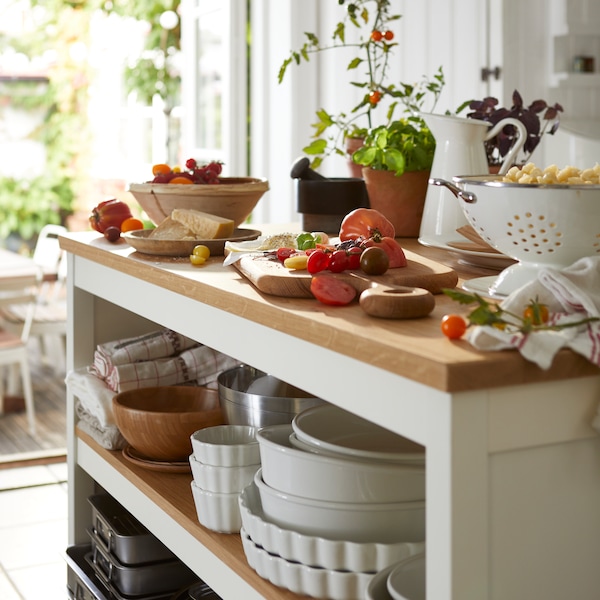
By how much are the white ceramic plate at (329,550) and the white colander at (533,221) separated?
0.35m

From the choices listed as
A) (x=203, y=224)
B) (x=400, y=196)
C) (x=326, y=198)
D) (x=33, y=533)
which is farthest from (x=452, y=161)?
(x=33, y=533)

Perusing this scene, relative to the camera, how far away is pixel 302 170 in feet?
6.63

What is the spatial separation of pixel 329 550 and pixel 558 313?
41 centimetres

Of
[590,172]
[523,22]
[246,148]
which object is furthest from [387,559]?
[246,148]

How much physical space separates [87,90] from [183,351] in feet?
20.1

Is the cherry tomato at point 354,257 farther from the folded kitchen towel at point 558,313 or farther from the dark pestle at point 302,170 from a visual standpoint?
the dark pestle at point 302,170

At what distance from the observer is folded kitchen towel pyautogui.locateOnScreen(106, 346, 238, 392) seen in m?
2.02

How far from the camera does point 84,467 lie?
6.91ft

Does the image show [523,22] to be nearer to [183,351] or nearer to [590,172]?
[183,351]

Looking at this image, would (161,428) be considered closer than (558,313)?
No

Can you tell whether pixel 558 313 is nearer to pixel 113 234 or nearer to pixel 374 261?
pixel 374 261

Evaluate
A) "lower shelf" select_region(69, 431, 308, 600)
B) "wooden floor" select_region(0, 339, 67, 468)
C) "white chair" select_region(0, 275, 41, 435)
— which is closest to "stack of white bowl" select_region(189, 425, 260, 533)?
"lower shelf" select_region(69, 431, 308, 600)

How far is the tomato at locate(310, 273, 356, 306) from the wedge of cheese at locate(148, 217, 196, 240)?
0.56 m

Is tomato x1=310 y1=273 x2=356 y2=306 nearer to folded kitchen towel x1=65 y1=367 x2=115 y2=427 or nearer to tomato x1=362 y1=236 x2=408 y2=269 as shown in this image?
tomato x1=362 y1=236 x2=408 y2=269
